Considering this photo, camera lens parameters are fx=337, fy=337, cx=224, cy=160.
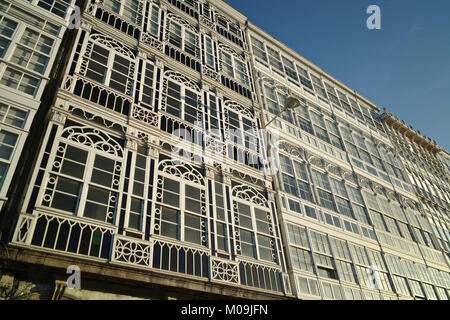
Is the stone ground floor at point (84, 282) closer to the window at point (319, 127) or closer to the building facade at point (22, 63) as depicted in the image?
the building facade at point (22, 63)

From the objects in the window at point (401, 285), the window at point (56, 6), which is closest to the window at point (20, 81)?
the window at point (56, 6)

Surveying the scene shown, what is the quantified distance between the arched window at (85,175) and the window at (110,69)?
222 cm

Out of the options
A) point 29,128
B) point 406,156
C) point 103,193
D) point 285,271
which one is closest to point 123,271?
point 103,193

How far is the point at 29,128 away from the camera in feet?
28.8

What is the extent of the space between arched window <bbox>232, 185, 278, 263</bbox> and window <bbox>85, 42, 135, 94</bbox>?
5.67m

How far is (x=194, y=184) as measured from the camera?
11.8 meters

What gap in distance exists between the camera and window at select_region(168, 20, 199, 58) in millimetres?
15577

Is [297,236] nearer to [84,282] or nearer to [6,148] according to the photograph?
[84,282]

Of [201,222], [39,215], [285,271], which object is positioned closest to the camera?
[39,215]

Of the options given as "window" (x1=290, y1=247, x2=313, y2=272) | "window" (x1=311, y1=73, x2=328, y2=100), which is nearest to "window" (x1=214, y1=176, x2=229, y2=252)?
"window" (x1=290, y1=247, x2=313, y2=272)

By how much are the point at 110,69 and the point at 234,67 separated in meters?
7.76

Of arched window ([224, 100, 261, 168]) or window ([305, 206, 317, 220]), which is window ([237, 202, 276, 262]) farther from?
window ([305, 206, 317, 220])

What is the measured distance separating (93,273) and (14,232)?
196 centimetres

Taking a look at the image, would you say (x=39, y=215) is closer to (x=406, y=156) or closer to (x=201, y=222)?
Result: (x=201, y=222)
